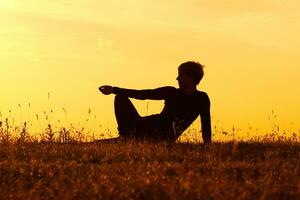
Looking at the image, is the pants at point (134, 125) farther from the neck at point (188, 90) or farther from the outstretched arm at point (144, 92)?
the neck at point (188, 90)

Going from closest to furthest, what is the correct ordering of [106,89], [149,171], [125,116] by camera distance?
1. [149,171]
2. [106,89]
3. [125,116]

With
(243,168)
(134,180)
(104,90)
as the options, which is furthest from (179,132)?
(134,180)

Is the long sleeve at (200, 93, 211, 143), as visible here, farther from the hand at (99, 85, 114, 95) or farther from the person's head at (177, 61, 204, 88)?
the hand at (99, 85, 114, 95)

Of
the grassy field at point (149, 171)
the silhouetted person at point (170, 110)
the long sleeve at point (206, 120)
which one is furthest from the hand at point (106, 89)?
the long sleeve at point (206, 120)

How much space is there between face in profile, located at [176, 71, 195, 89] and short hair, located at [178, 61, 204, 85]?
50 millimetres

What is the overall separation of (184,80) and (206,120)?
85cm

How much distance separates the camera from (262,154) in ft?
33.0

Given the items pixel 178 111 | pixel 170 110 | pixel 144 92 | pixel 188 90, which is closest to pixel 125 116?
pixel 144 92

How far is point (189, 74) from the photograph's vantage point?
38.3 ft

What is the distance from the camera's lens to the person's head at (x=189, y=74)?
11.7 m

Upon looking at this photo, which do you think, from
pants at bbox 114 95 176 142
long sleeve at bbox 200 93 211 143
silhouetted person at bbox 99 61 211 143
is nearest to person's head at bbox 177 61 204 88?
silhouetted person at bbox 99 61 211 143

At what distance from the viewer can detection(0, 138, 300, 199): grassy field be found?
645cm

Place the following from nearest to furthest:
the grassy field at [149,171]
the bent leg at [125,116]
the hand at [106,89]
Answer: the grassy field at [149,171], the hand at [106,89], the bent leg at [125,116]

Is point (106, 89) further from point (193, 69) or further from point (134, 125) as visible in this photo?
point (193, 69)
